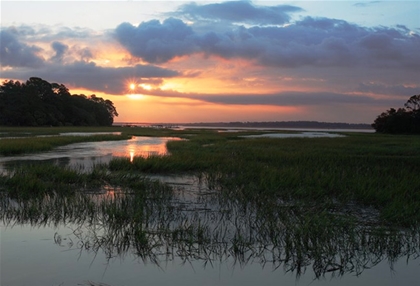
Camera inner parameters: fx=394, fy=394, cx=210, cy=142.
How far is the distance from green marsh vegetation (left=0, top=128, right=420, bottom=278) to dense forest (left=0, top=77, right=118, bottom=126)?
5934cm

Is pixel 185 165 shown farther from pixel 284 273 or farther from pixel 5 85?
pixel 5 85

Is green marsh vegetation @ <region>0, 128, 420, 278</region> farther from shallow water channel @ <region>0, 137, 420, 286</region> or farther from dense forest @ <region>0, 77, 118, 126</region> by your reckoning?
dense forest @ <region>0, 77, 118, 126</region>

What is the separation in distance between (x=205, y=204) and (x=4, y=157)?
50.9ft

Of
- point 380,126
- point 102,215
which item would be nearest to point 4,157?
point 102,215

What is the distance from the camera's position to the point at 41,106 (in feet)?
234

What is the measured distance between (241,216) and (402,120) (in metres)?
66.5

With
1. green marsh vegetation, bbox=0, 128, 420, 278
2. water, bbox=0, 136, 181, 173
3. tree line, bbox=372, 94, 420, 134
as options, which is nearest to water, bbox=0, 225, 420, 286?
green marsh vegetation, bbox=0, 128, 420, 278

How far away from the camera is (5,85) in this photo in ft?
235

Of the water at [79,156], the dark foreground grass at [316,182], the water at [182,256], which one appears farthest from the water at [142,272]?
the water at [79,156]

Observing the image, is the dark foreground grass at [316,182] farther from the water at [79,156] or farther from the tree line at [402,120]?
the tree line at [402,120]

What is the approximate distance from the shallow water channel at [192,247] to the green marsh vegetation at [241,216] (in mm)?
27

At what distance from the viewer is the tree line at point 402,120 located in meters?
65.6

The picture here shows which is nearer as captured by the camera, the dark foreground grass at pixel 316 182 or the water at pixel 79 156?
the dark foreground grass at pixel 316 182

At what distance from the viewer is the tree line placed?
65562 millimetres
